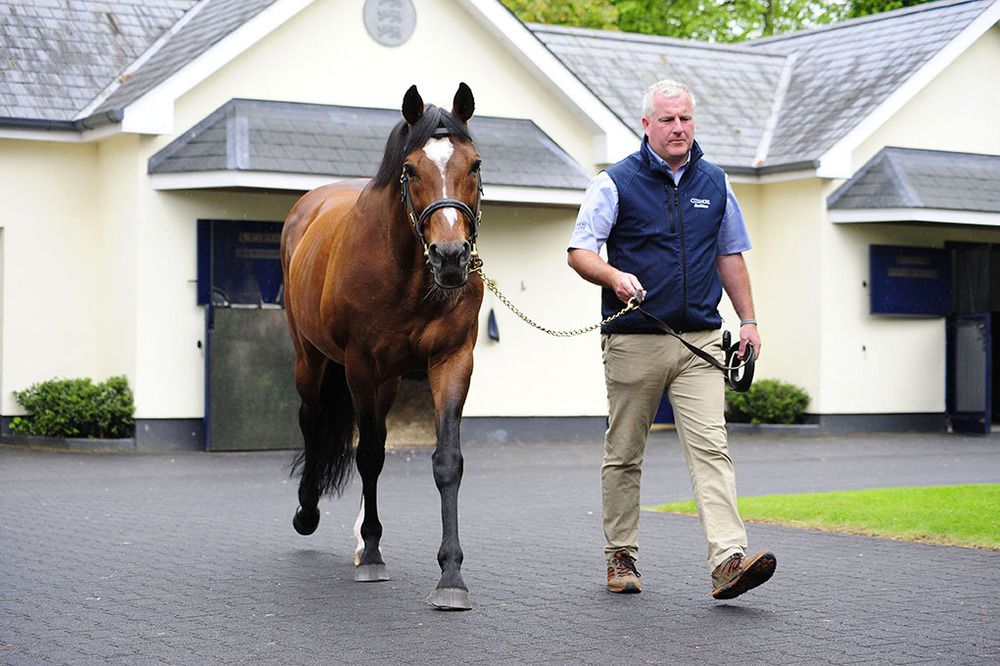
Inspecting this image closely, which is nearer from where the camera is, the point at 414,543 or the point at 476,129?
the point at 414,543

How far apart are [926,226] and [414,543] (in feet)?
49.7

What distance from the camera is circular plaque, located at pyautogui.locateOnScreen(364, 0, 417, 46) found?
788 inches

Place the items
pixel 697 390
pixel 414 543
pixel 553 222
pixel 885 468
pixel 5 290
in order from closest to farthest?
pixel 697 390
pixel 414 543
pixel 885 468
pixel 5 290
pixel 553 222

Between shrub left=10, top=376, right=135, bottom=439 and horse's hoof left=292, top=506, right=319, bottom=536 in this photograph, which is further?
shrub left=10, top=376, right=135, bottom=439

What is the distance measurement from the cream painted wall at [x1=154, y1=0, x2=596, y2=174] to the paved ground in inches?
253

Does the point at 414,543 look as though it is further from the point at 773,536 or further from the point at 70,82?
the point at 70,82

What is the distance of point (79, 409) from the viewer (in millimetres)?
18656

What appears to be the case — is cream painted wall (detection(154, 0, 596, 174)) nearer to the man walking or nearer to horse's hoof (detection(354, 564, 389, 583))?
horse's hoof (detection(354, 564, 389, 583))

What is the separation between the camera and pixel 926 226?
77.6ft

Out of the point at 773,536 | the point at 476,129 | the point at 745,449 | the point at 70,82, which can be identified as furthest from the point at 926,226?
the point at 773,536

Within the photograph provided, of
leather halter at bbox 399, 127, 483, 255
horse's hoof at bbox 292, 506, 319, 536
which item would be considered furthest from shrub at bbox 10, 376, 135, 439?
leather halter at bbox 399, 127, 483, 255

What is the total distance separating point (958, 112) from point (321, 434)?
16.1m

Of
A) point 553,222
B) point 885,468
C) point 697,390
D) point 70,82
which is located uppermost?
point 70,82

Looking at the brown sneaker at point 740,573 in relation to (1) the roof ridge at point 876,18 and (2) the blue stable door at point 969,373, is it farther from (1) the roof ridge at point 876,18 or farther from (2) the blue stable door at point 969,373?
(1) the roof ridge at point 876,18
